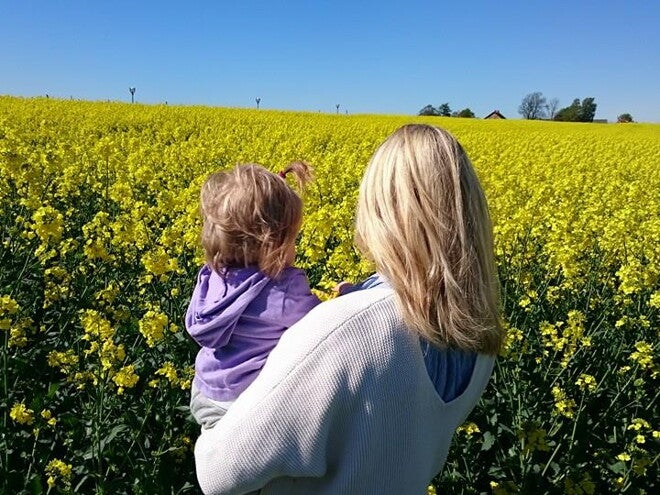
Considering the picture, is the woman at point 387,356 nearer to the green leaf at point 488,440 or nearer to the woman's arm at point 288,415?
the woman's arm at point 288,415

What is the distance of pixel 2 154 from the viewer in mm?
3932

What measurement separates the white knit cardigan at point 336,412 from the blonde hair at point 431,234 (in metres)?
0.05

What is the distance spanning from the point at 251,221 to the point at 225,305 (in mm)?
210

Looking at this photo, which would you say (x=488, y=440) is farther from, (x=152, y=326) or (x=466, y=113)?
(x=466, y=113)

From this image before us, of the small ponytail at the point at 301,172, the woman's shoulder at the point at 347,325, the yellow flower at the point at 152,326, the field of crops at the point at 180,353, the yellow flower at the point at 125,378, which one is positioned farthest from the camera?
the field of crops at the point at 180,353

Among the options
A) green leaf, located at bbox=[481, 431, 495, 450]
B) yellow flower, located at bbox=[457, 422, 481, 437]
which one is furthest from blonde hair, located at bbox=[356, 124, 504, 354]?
green leaf, located at bbox=[481, 431, 495, 450]

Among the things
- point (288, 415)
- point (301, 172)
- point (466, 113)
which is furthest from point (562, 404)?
point (466, 113)

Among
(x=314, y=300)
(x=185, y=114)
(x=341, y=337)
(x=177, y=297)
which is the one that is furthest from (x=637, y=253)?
(x=185, y=114)

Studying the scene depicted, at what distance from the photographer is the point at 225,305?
155cm

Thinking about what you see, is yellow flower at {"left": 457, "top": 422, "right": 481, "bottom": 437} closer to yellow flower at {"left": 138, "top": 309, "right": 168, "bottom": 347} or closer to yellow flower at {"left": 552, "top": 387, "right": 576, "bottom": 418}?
yellow flower at {"left": 552, "top": 387, "right": 576, "bottom": 418}

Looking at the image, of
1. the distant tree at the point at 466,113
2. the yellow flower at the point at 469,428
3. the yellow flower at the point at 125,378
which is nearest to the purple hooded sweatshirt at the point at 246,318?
the yellow flower at the point at 125,378

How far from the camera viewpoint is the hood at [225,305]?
1519 millimetres

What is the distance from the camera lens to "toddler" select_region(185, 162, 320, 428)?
1.53m

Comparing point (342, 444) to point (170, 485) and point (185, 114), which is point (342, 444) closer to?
point (170, 485)
